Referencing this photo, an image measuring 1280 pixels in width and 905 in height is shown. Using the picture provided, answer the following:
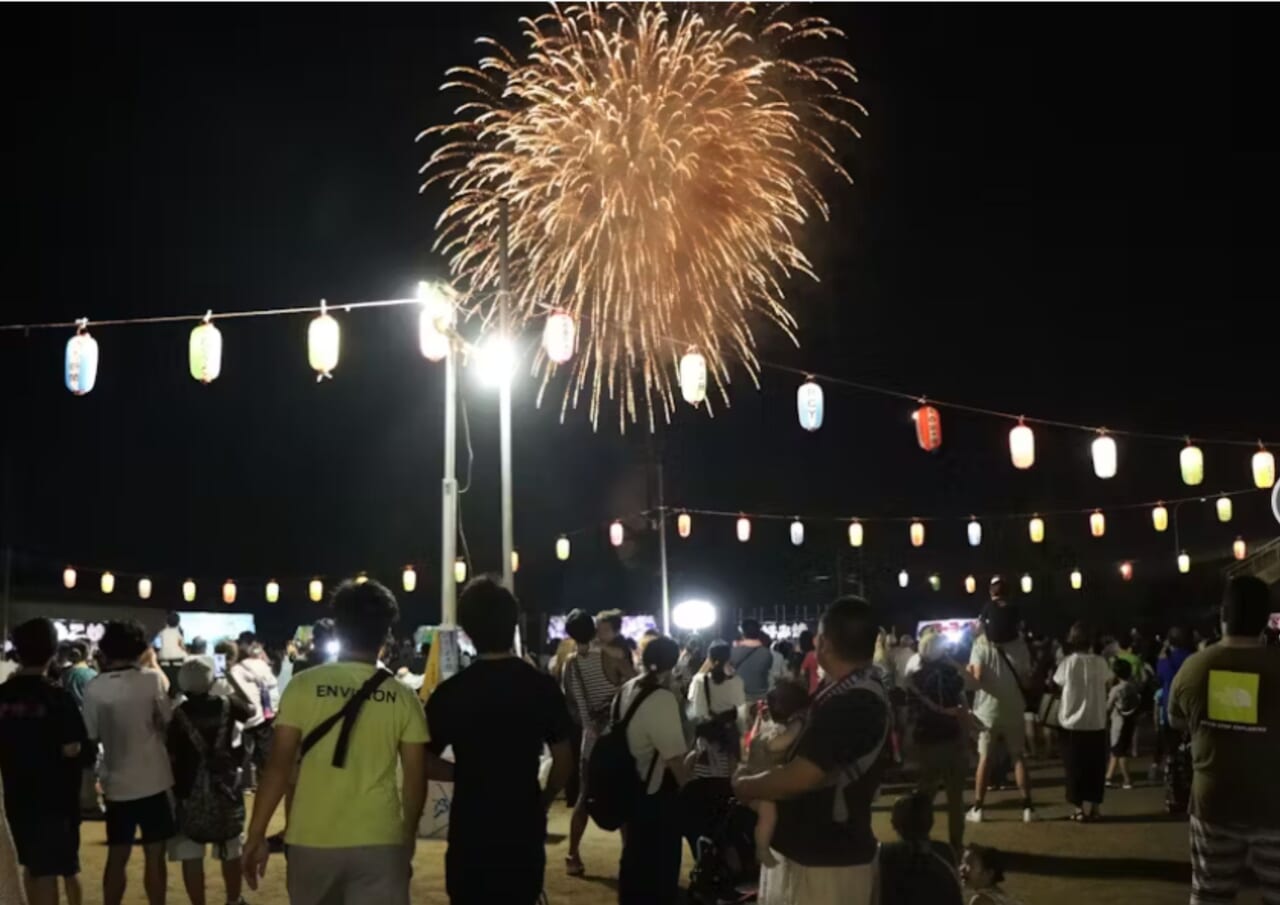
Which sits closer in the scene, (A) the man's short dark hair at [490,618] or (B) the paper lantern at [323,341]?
(A) the man's short dark hair at [490,618]

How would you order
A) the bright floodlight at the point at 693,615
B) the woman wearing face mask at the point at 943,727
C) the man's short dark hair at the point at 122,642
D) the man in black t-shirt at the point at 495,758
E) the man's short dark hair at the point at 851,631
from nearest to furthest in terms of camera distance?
1. the man's short dark hair at the point at 851,631
2. the man in black t-shirt at the point at 495,758
3. the man's short dark hair at the point at 122,642
4. the woman wearing face mask at the point at 943,727
5. the bright floodlight at the point at 693,615

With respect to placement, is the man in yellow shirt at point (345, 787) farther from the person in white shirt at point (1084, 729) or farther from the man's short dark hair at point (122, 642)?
the person in white shirt at point (1084, 729)

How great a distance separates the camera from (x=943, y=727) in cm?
855

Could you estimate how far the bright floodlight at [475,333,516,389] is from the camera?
13.3 m

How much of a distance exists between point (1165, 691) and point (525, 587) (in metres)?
30.4

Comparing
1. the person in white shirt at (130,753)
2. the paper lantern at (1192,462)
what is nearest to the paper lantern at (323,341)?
the person in white shirt at (130,753)

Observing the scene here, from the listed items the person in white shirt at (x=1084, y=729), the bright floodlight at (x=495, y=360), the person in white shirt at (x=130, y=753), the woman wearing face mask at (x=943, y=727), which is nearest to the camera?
the person in white shirt at (x=130, y=753)

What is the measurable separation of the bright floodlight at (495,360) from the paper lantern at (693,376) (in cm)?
276

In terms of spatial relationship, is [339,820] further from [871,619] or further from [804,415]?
[804,415]

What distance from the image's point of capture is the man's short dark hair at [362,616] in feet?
14.6

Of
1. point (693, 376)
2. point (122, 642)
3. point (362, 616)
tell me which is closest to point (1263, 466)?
point (693, 376)

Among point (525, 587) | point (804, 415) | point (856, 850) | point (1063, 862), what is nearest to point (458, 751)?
point (856, 850)

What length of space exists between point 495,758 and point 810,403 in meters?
15.0

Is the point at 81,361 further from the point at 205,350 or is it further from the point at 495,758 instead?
the point at 495,758
